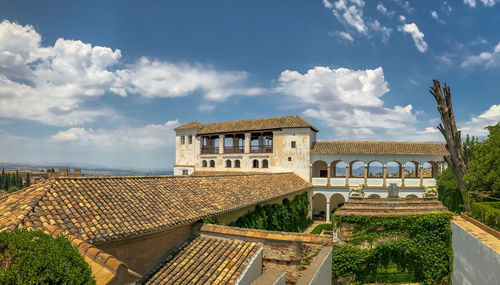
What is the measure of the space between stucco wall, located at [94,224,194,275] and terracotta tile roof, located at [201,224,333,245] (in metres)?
1.31

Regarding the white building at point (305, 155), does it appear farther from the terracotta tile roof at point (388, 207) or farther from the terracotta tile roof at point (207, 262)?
the terracotta tile roof at point (207, 262)

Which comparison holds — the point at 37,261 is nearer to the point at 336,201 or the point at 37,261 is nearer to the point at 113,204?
the point at 113,204

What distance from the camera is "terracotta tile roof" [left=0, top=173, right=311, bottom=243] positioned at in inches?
311

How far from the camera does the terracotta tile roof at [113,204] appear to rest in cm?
790

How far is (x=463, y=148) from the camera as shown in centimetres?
2206

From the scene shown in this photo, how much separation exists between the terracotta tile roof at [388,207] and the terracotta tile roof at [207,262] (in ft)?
21.2

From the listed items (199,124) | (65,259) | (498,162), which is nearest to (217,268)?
(65,259)

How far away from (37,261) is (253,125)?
28.6 meters

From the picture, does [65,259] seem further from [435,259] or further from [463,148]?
[463,148]

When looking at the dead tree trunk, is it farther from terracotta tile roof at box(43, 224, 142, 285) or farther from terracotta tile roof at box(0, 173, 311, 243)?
terracotta tile roof at box(43, 224, 142, 285)

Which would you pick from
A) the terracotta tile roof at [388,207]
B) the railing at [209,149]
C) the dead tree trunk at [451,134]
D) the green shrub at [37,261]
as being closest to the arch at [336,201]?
the dead tree trunk at [451,134]

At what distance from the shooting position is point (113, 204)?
9.80 meters

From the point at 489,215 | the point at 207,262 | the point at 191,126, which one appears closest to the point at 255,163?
the point at 191,126

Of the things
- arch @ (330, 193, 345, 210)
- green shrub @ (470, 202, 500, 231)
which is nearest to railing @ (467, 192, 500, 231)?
green shrub @ (470, 202, 500, 231)
